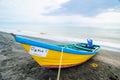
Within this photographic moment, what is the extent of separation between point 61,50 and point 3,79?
238 cm

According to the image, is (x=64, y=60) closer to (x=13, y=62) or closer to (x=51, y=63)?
(x=51, y=63)

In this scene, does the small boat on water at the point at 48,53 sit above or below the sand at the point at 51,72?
above

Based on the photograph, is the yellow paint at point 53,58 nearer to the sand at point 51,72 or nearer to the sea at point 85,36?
the sand at point 51,72

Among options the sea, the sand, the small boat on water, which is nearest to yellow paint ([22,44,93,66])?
the small boat on water

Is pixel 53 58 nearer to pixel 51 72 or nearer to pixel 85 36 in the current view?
pixel 51 72

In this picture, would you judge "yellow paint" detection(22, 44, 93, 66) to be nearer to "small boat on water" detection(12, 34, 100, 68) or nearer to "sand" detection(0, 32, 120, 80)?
"small boat on water" detection(12, 34, 100, 68)

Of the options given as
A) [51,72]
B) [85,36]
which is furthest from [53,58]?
[85,36]

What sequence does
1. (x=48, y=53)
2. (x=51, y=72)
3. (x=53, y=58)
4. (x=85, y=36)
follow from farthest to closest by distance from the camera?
(x=85, y=36), (x=51, y=72), (x=53, y=58), (x=48, y=53)

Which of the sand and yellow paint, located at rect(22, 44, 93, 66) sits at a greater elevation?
yellow paint, located at rect(22, 44, 93, 66)

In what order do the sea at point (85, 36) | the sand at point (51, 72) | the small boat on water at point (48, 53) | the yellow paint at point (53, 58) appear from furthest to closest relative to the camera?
the sea at point (85, 36)
the sand at point (51, 72)
the yellow paint at point (53, 58)
the small boat on water at point (48, 53)

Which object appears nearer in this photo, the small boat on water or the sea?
the small boat on water

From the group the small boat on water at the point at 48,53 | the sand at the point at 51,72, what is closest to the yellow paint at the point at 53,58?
the small boat on water at the point at 48,53

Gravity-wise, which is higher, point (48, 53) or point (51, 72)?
point (48, 53)

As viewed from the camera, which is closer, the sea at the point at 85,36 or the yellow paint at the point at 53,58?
the yellow paint at the point at 53,58
